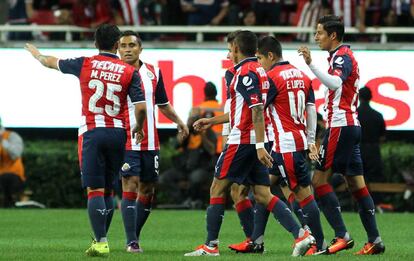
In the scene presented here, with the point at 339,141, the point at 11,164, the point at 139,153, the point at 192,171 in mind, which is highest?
the point at 339,141

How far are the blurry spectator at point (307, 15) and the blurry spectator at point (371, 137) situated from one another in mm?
3352

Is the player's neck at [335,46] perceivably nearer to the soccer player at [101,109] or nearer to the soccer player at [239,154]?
the soccer player at [239,154]

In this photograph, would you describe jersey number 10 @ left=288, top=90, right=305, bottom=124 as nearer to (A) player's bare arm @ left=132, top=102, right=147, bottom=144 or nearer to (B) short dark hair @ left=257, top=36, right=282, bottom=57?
(B) short dark hair @ left=257, top=36, right=282, bottom=57

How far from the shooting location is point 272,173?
44.2 ft

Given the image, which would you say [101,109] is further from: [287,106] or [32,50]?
[287,106]

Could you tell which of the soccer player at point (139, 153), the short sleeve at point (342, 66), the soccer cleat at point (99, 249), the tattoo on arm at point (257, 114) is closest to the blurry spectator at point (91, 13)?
the soccer player at point (139, 153)

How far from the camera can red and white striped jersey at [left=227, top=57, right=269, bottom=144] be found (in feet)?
41.2

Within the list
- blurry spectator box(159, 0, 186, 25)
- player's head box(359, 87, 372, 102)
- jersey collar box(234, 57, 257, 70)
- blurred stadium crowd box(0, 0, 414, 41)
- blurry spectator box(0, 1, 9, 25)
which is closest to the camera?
jersey collar box(234, 57, 257, 70)

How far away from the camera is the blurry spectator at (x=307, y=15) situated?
24.5m

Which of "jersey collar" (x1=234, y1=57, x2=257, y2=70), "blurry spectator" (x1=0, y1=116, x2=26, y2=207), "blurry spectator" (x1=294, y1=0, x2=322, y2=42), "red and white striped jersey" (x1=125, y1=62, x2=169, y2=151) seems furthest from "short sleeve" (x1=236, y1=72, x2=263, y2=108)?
"blurry spectator" (x1=294, y1=0, x2=322, y2=42)

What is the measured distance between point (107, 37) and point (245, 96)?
1440 mm

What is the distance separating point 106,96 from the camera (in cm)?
1256

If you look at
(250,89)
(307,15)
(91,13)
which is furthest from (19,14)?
(250,89)

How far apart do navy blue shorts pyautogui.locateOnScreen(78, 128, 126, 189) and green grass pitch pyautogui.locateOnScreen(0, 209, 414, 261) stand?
0.78 meters
